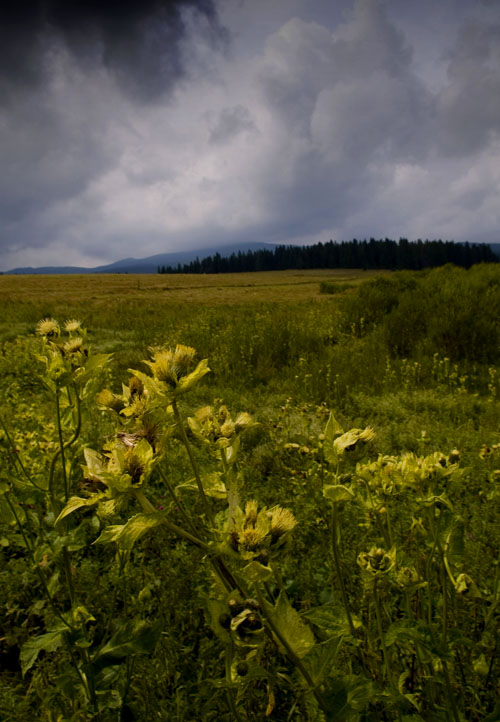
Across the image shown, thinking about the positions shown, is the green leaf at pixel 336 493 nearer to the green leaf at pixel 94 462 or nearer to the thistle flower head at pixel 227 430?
the thistle flower head at pixel 227 430

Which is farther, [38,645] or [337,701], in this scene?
[38,645]

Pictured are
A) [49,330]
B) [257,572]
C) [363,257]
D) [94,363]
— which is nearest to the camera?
[257,572]

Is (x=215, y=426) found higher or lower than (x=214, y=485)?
higher

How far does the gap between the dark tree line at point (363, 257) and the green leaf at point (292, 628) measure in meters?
78.9

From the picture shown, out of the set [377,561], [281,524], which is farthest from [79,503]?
[377,561]

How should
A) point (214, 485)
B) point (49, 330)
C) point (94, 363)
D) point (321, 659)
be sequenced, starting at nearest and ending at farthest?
point (321, 659), point (214, 485), point (94, 363), point (49, 330)

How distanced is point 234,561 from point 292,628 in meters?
0.56

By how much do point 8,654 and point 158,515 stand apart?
76.1 inches

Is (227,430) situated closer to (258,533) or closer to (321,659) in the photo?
(258,533)

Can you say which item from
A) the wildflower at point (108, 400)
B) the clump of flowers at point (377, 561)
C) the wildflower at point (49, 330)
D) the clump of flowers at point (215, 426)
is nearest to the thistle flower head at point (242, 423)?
the clump of flowers at point (215, 426)

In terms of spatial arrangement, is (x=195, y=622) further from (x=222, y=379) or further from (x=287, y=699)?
(x=222, y=379)

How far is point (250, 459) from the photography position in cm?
370

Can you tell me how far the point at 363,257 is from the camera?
81.5 meters

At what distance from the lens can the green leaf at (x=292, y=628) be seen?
73 centimetres
